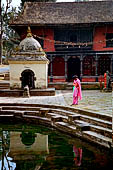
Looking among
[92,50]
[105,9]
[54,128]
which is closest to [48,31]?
[92,50]

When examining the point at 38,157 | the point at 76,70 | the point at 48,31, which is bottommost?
the point at 38,157

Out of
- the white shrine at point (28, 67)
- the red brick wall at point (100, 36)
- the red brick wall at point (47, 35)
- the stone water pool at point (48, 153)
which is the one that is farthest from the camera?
the red brick wall at point (47, 35)

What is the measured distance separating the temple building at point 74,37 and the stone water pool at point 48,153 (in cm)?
1597

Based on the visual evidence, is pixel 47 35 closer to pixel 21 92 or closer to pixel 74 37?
pixel 74 37

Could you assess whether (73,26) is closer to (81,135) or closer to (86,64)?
(86,64)

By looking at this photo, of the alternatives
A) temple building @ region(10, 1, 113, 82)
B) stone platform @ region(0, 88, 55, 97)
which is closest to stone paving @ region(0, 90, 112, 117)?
stone platform @ region(0, 88, 55, 97)

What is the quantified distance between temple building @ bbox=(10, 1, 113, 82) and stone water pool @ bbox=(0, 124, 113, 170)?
15965 mm

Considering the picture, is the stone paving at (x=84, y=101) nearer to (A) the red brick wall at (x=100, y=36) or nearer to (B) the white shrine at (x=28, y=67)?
(B) the white shrine at (x=28, y=67)

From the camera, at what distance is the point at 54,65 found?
84.9 ft

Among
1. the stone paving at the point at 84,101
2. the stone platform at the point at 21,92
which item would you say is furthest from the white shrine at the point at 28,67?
the stone paving at the point at 84,101

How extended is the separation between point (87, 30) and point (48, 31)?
4.33 m

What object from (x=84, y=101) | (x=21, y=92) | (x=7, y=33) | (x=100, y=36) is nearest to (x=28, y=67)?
(x=21, y=92)

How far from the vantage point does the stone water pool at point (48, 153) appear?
542 cm

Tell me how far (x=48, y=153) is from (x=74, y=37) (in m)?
20.6
